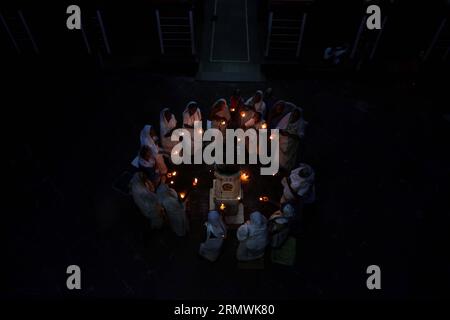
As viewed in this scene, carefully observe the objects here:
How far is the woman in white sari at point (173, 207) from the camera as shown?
6.36m

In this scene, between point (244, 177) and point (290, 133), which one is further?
point (244, 177)

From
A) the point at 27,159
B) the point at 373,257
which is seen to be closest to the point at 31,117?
the point at 27,159

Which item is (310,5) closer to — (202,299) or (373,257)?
(373,257)

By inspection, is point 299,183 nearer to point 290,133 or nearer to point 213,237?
point 290,133

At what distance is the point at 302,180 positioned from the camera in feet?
21.7

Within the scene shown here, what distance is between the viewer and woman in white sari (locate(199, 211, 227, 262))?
6098mm

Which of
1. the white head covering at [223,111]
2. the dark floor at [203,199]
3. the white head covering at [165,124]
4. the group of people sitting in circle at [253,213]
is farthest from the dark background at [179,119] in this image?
the white head covering at [223,111]

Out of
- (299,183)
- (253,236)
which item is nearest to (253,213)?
(253,236)

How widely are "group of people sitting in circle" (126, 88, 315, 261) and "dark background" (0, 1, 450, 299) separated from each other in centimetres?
54

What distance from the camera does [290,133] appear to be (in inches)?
291

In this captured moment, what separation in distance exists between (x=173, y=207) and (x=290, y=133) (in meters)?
2.61

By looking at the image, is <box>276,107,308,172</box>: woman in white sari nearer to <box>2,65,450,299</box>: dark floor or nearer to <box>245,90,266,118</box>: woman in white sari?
<box>245,90,266,118</box>: woman in white sari

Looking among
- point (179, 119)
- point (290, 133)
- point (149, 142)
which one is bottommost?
point (149, 142)

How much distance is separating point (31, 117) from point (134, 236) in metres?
4.22
